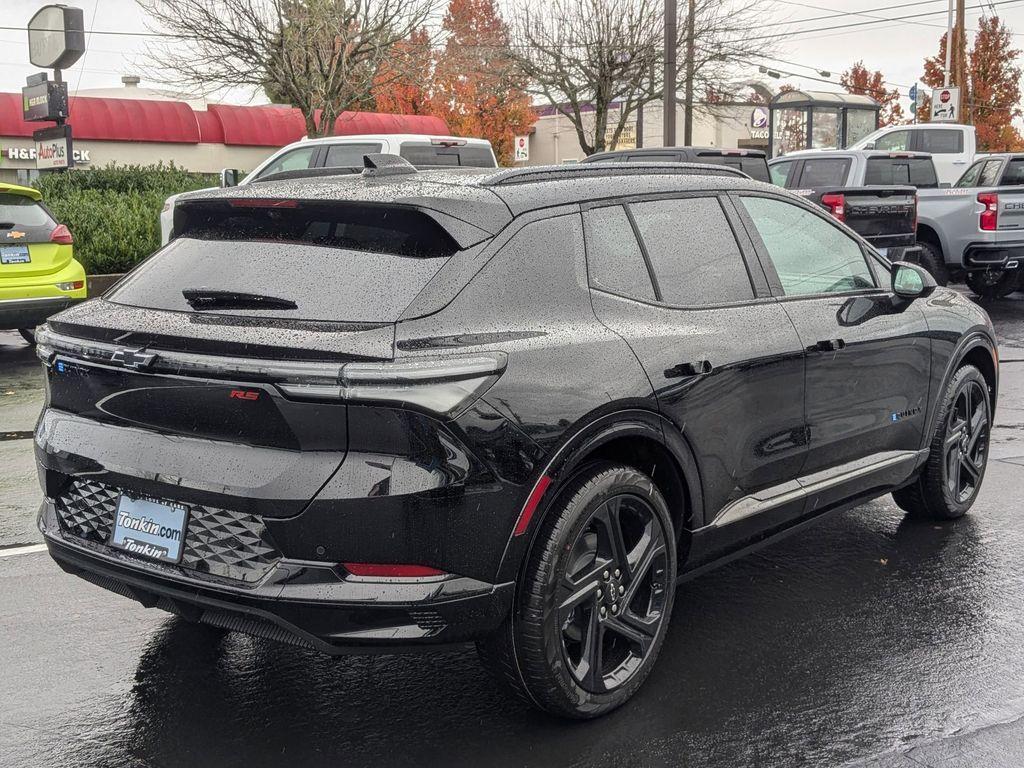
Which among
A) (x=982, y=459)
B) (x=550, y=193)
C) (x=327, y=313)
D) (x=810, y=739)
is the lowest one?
(x=810, y=739)

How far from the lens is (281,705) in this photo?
12.1 feet

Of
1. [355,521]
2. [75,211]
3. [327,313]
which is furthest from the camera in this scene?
[75,211]

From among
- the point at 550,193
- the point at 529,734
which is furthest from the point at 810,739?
the point at 550,193

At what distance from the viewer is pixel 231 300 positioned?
11.2 feet

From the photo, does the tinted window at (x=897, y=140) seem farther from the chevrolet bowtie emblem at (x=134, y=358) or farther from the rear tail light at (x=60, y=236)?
the chevrolet bowtie emblem at (x=134, y=358)

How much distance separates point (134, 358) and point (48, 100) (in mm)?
16482

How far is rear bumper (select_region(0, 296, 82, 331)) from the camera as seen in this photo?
36.1ft

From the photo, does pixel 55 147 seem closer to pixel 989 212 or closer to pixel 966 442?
pixel 989 212

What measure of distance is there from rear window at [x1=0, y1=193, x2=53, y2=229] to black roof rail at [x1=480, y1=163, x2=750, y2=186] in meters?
8.65

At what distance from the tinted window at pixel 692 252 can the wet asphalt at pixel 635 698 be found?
1311mm

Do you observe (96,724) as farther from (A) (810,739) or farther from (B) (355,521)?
(A) (810,739)

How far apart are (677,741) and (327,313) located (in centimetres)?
169

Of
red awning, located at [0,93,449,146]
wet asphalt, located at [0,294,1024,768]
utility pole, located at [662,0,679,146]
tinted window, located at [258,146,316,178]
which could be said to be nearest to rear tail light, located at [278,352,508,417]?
wet asphalt, located at [0,294,1024,768]

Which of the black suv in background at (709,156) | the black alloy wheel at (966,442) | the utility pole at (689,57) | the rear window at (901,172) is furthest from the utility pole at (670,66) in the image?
the black alloy wheel at (966,442)
